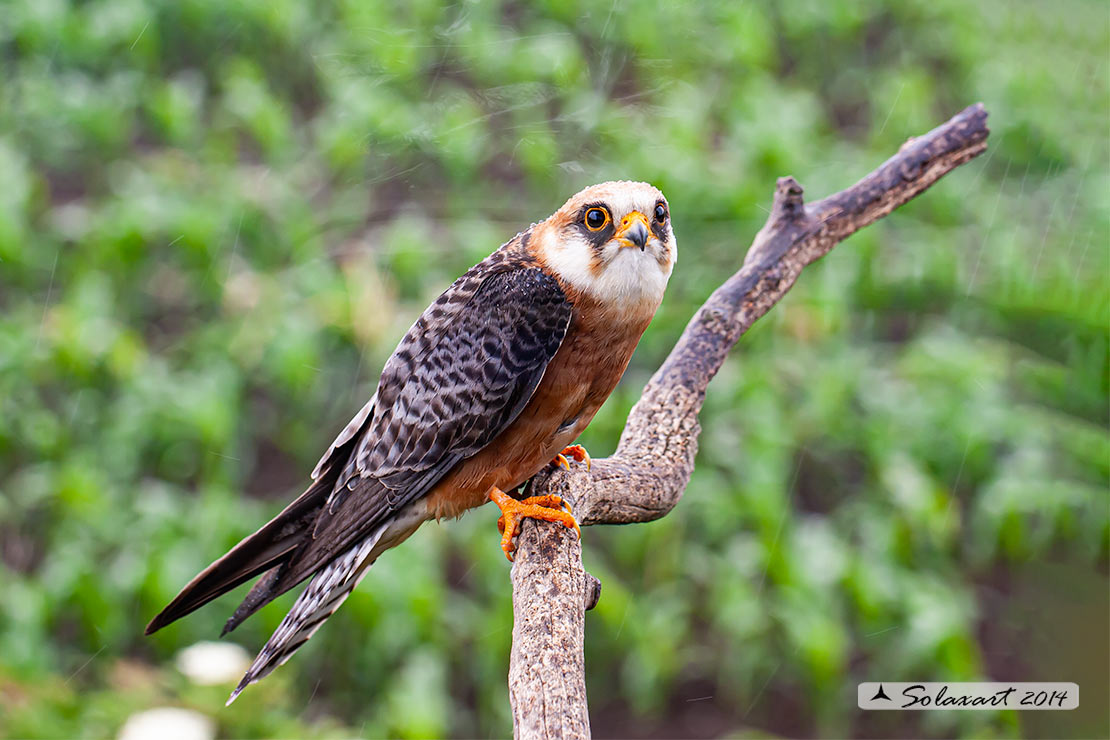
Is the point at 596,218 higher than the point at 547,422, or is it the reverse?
the point at 596,218

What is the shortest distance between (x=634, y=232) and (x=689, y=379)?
729mm

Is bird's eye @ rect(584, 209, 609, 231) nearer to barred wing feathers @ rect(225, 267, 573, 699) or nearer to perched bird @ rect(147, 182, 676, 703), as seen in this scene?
perched bird @ rect(147, 182, 676, 703)

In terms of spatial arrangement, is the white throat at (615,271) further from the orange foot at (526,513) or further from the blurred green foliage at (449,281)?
the blurred green foliage at (449,281)

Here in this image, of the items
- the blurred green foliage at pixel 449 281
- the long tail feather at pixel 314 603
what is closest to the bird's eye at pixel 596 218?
the long tail feather at pixel 314 603

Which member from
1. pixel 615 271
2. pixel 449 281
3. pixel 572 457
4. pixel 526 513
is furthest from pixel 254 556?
pixel 449 281

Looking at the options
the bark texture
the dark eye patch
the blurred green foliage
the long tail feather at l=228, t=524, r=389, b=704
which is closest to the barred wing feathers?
the long tail feather at l=228, t=524, r=389, b=704

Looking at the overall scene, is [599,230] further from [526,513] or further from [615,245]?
[526,513]

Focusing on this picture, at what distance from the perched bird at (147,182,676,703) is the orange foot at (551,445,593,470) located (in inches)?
4.3

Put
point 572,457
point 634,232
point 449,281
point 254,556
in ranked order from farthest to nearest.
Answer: point 449,281 < point 572,457 < point 254,556 < point 634,232

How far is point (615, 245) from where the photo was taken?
237 cm

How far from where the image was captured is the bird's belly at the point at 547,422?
2.50 metres

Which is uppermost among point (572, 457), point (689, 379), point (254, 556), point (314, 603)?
point (689, 379)

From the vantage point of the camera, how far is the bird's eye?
239 cm

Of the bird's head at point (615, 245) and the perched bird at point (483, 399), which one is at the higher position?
the bird's head at point (615, 245)
